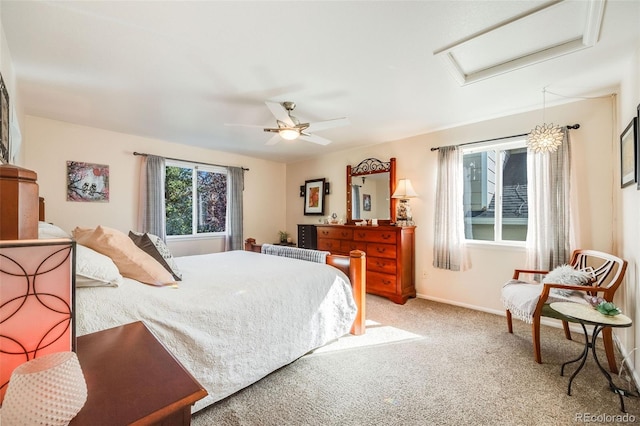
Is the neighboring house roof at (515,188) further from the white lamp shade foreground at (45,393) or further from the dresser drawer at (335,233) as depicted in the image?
the white lamp shade foreground at (45,393)

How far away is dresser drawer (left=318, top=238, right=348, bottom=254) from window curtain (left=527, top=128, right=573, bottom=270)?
8.00 ft

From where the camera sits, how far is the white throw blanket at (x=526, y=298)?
2.25 metres

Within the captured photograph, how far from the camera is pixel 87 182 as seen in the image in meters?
3.62

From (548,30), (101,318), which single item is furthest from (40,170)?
(548,30)

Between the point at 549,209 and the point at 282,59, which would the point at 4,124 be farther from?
the point at 549,209

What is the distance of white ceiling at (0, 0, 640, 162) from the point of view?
5.22ft

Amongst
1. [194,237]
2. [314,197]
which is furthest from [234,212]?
[314,197]

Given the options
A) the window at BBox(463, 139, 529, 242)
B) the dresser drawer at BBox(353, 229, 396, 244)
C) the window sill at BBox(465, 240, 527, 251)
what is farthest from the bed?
the window at BBox(463, 139, 529, 242)

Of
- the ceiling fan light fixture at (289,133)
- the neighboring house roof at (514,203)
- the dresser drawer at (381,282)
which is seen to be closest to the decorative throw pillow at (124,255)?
the ceiling fan light fixture at (289,133)

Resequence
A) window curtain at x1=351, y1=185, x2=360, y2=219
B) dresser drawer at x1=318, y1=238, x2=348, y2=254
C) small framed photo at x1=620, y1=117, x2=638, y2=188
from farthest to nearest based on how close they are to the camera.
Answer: window curtain at x1=351, y1=185, x2=360, y2=219 → dresser drawer at x1=318, y1=238, x2=348, y2=254 → small framed photo at x1=620, y1=117, x2=638, y2=188

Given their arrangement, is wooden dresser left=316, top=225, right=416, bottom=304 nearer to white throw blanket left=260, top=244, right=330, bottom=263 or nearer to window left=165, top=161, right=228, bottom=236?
white throw blanket left=260, top=244, right=330, bottom=263

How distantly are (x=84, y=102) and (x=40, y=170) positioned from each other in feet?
4.08

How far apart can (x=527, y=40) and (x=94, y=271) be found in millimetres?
3039

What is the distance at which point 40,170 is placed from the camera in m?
3.31
